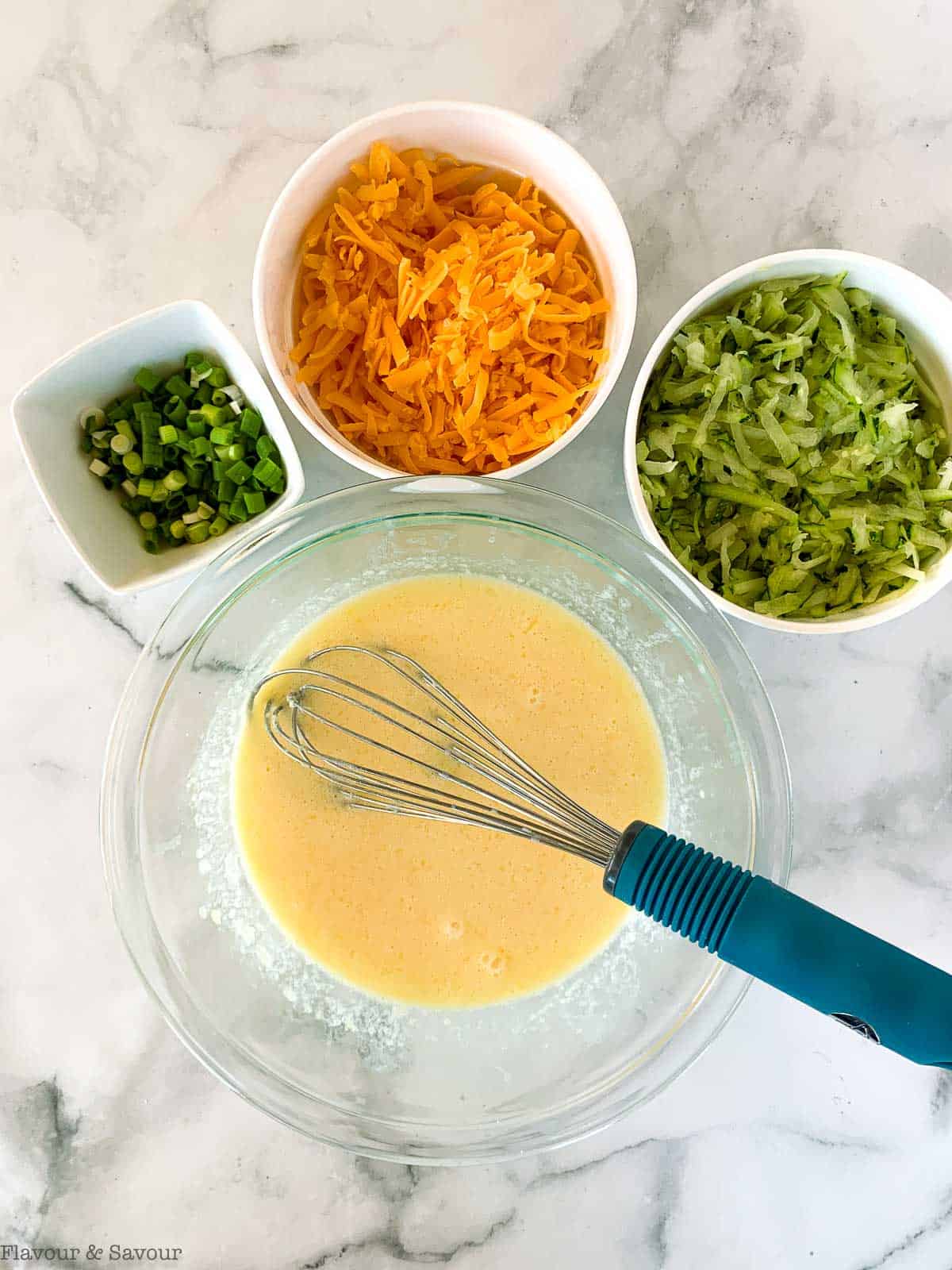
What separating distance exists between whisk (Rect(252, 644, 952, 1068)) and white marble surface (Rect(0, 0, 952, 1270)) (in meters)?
0.27

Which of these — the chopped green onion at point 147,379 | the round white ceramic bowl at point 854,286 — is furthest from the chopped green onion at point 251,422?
the round white ceramic bowl at point 854,286

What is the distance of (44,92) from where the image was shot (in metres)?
1.30

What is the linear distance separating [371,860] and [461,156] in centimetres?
85

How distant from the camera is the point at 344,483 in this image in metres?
1.28

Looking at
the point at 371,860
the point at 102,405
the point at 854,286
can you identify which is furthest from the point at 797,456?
the point at 102,405

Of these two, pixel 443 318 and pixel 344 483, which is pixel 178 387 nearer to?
pixel 344 483

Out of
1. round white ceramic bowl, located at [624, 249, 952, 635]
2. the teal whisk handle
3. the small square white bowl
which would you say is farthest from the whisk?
round white ceramic bowl, located at [624, 249, 952, 635]

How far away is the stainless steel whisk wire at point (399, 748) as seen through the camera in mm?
1107

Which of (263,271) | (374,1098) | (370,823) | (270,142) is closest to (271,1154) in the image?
(374,1098)

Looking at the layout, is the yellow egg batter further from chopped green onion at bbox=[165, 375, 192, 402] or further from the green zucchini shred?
chopped green onion at bbox=[165, 375, 192, 402]

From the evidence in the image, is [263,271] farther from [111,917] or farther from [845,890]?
[845,890]

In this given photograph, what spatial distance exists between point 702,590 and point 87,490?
0.74 meters

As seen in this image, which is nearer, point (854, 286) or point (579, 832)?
point (579, 832)

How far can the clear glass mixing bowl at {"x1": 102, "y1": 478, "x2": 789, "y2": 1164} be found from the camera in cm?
112
